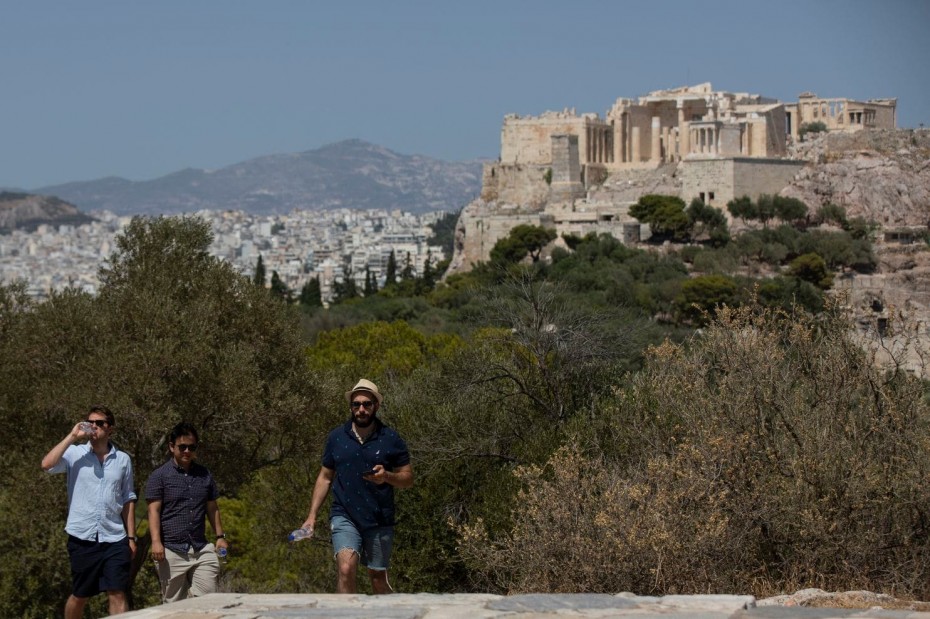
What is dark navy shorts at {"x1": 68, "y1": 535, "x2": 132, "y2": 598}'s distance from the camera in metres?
8.26

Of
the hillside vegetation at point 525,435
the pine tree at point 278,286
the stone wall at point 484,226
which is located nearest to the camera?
the hillside vegetation at point 525,435

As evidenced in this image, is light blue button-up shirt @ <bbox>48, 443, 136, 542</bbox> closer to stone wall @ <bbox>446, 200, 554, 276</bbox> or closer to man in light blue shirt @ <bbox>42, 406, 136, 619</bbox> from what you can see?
man in light blue shirt @ <bbox>42, 406, 136, 619</bbox>

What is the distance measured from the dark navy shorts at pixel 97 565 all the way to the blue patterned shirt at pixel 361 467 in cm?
123

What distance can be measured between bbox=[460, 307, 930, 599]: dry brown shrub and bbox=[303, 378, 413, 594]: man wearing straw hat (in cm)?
136

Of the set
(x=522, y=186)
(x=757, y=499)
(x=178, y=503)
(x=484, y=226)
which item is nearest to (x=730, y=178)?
(x=484, y=226)

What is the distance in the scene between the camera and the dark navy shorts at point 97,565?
826 centimetres

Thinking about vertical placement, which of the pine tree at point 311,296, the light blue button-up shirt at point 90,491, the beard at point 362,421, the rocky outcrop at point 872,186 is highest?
the rocky outcrop at point 872,186

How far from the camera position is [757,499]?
9.40 meters

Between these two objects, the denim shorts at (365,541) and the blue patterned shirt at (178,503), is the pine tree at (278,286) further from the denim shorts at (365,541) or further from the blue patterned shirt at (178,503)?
the denim shorts at (365,541)

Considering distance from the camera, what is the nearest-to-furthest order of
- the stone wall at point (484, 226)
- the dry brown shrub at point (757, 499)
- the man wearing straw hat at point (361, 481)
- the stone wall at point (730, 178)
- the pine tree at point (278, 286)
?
the man wearing straw hat at point (361, 481) → the dry brown shrub at point (757, 499) → the pine tree at point (278, 286) → the stone wall at point (730, 178) → the stone wall at point (484, 226)

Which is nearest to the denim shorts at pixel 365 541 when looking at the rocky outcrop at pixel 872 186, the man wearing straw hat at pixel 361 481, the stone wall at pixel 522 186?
the man wearing straw hat at pixel 361 481

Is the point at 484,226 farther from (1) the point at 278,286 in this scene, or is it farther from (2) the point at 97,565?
(2) the point at 97,565

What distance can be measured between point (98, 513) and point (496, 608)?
2396 millimetres

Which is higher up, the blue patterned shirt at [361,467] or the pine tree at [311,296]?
the blue patterned shirt at [361,467]
